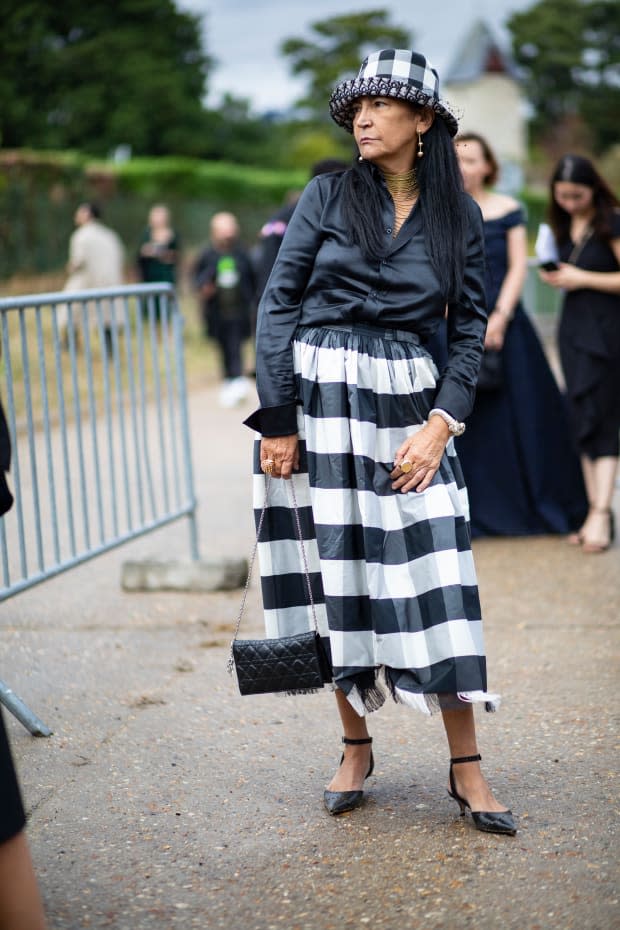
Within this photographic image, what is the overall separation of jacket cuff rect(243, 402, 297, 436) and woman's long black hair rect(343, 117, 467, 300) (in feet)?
1.43

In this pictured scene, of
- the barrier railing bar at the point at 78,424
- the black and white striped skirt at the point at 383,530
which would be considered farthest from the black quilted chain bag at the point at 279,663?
the barrier railing bar at the point at 78,424

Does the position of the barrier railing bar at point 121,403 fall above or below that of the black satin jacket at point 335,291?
below

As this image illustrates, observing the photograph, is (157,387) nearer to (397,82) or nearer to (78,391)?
(78,391)

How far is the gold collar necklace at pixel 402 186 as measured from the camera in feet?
10.8

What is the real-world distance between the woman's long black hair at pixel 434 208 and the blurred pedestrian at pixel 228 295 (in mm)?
10264

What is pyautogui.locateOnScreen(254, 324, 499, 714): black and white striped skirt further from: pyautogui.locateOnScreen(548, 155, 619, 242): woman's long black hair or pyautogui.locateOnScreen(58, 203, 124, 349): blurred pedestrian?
pyautogui.locateOnScreen(58, 203, 124, 349): blurred pedestrian

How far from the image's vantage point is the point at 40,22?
24.4m

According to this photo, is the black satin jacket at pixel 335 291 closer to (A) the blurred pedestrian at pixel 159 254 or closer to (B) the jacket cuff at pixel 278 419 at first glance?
(B) the jacket cuff at pixel 278 419

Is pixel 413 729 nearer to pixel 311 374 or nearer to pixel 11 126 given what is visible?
→ pixel 311 374

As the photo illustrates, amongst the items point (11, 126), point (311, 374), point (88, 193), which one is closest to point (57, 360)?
point (311, 374)

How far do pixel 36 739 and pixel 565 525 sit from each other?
357 centimetres

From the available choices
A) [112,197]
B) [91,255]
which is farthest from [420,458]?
[112,197]

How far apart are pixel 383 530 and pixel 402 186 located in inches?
35.2

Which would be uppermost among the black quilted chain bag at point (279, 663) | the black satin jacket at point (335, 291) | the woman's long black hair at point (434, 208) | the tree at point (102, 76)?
the tree at point (102, 76)
